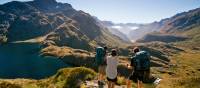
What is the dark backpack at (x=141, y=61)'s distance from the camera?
56.2 ft

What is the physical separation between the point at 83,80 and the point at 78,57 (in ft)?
546

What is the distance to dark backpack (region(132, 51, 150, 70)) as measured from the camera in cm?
1714

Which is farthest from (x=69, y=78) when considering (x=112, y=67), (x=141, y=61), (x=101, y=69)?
(x=141, y=61)

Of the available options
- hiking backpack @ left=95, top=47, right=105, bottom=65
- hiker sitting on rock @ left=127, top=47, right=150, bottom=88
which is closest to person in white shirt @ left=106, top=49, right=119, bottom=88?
hiker sitting on rock @ left=127, top=47, right=150, bottom=88

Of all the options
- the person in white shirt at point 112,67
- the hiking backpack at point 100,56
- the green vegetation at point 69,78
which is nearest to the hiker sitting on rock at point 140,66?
the person in white shirt at point 112,67

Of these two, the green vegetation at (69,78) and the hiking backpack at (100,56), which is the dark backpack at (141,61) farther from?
the green vegetation at (69,78)

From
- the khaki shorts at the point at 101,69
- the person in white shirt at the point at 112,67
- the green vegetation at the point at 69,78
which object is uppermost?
the person in white shirt at the point at 112,67

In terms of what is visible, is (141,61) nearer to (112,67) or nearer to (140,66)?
(140,66)

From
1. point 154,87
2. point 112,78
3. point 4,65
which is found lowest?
point 4,65

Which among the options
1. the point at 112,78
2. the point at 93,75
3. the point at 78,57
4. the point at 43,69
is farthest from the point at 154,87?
the point at 78,57

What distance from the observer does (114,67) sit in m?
18.5

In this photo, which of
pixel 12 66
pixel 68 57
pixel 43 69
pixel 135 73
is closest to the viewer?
pixel 135 73

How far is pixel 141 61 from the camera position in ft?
56.5

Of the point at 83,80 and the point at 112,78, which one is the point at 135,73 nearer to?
the point at 112,78
